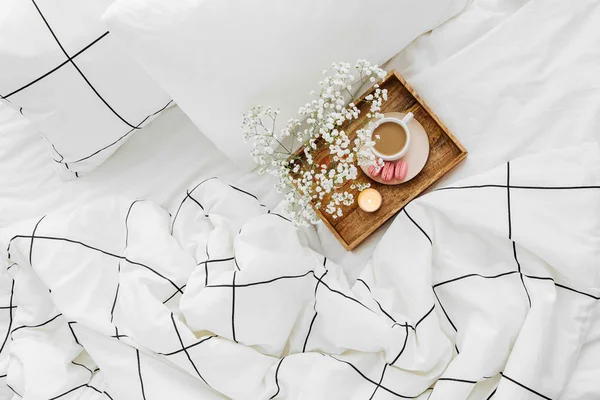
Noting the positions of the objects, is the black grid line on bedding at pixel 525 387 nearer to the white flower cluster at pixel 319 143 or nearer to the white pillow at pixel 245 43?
the white flower cluster at pixel 319 143

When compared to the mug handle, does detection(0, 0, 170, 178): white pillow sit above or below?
above

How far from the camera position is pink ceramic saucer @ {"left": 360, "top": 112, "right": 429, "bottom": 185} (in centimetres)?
96

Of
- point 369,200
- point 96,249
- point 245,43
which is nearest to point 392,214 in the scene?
point 369,200

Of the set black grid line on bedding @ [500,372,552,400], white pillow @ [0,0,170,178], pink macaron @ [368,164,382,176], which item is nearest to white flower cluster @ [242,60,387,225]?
pink macaron @ [368,164,382,176]

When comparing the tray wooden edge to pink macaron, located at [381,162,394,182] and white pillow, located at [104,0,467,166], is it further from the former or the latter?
white pillow, located at [104,0,467,166]

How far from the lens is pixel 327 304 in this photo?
2.88ft

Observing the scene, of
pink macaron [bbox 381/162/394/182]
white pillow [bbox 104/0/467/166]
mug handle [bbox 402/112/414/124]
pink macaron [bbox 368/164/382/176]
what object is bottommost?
pink macaron [bbox 381/162/394/182]

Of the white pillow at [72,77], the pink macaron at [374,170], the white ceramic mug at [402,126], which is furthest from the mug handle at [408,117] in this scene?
the white pillow at [72,77]

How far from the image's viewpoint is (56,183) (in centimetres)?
110

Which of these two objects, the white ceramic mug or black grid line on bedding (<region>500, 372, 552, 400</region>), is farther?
the white ceramic mug

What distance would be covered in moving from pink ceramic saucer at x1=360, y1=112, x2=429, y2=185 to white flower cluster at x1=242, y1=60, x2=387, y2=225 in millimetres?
52

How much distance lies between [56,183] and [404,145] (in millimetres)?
748

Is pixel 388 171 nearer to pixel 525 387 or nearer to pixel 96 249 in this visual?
pixel 525 387

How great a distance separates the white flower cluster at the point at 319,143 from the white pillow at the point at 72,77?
0.71 ft
